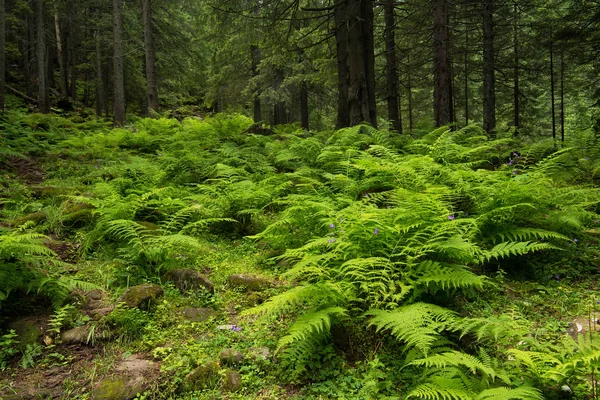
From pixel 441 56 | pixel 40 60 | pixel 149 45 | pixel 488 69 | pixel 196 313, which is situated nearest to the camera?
pixel 196 313

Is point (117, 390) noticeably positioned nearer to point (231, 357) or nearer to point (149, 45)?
point (231, 357)

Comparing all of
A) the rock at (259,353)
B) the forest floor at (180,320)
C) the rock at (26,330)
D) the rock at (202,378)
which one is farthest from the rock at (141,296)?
the rock at (259,353)

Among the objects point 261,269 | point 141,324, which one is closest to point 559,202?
point 261,269

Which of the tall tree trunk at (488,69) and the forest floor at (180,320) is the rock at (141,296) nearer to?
the forest floor at (180,320)

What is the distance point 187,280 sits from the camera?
412 centimetres

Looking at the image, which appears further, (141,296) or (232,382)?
(141,296)

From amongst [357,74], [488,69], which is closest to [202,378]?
[357,74]

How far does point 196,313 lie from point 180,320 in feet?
0.55

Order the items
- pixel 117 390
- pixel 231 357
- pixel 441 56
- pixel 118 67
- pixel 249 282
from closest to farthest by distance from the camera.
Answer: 1. pixel 117 390
2. pixel 231 357
3. pixel 249 282
4. pixel 441 56
5. pixel 118 67

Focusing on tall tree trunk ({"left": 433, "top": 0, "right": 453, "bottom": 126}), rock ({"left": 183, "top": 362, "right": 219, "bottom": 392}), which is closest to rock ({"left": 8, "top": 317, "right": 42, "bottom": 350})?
rock ({"left": 183, "top": 362, "right": 219, "bottom": 392})

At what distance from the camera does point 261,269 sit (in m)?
4.59

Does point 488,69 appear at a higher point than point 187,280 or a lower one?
higher

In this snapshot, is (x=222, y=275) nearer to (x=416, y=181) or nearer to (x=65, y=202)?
(x=416, y=181)

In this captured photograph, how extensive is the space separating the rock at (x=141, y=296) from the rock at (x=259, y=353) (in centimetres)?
124
